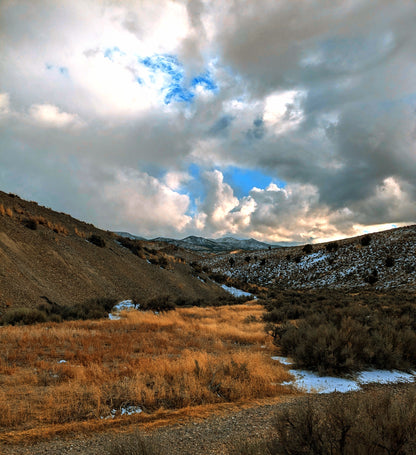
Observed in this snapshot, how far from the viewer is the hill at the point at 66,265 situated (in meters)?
17.1

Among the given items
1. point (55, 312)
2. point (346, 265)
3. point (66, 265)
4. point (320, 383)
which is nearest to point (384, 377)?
point (320, 383)

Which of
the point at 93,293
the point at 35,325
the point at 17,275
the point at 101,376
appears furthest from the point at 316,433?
the point at 93,293

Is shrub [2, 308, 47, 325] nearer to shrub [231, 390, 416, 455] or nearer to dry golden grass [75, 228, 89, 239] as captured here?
shrub [231, 390, 416, 455]

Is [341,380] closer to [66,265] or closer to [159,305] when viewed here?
[159,305]

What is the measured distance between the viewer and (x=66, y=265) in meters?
21.7

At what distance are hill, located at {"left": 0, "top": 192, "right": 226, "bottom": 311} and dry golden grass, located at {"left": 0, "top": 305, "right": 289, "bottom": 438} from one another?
658cm

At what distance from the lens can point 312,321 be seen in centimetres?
1160

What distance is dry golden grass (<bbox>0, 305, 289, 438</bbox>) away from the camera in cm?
504

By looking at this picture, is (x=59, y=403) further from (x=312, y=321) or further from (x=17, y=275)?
(x=17, y=275)

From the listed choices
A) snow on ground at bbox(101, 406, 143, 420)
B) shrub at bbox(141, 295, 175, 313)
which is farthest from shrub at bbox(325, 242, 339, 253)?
snow on ground at bbox(101, 406, 143, 420)

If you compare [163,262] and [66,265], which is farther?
[163,262]

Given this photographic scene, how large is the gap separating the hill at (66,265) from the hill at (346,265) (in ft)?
101

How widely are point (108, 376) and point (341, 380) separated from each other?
574cm

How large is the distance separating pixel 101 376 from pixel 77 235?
24174mm
